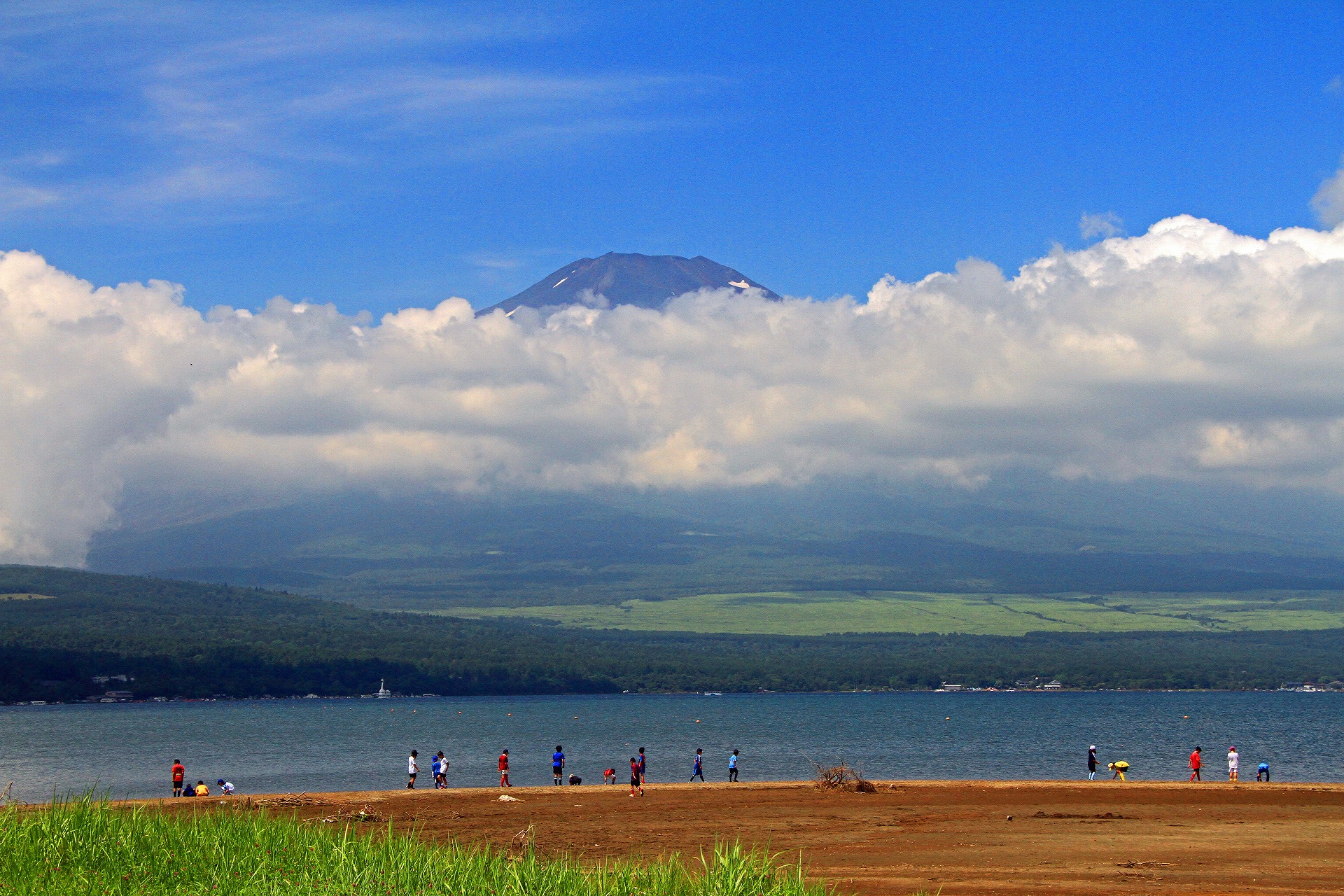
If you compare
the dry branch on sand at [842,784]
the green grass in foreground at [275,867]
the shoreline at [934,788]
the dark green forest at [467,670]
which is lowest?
the dark green forest at [467,670]

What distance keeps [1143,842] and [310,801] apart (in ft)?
83.3

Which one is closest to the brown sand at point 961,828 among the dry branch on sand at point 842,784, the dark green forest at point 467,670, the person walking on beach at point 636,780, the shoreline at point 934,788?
the shoreline at point 934,788

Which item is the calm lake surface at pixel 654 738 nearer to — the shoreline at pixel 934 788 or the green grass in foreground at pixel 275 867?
the shoreline at pixel 934 788

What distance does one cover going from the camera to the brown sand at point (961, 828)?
86.3ft

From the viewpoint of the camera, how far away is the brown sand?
26297 mm

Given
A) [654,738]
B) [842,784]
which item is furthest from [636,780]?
[654,738]

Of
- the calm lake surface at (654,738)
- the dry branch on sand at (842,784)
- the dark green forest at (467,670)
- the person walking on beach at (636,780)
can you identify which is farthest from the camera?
the dark green forest at (467,670)

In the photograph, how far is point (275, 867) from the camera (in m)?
17.6

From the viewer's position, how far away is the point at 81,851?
18.3m

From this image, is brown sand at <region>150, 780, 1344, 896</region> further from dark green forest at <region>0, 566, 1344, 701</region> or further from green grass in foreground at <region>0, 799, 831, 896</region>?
dark green forest at <region>0, 566, 1344, 701</region>

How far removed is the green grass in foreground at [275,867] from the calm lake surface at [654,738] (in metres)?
40.7

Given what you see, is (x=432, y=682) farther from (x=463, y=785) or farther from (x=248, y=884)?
(x=248, y=884)

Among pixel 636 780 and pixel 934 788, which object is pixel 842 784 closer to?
pixel 934 788

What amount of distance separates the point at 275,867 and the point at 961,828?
2167 centimetres
